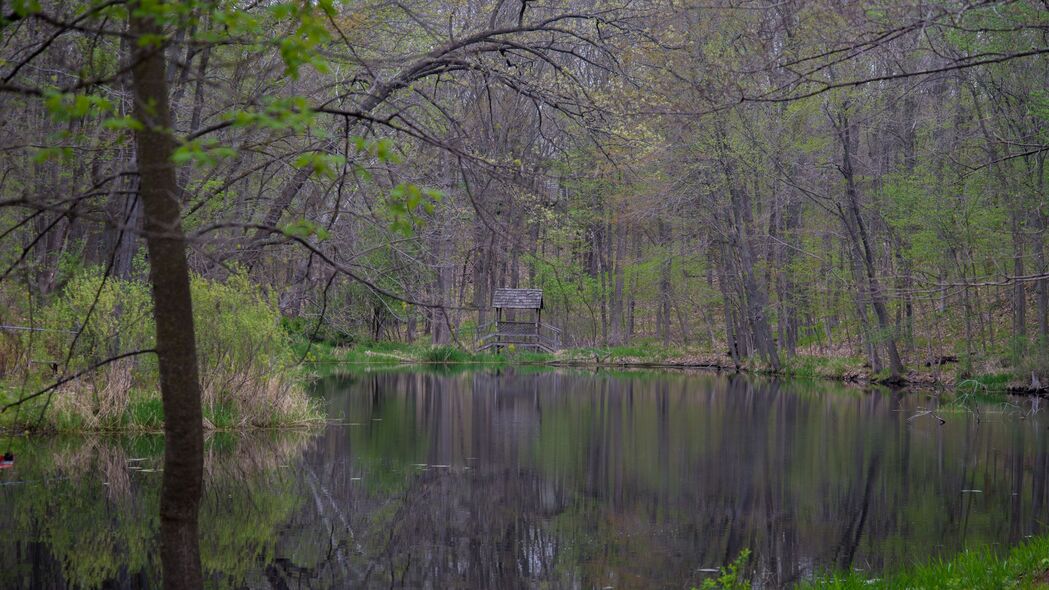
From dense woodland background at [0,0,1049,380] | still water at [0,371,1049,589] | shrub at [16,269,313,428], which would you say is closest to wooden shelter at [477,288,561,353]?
dense woodland background at [0,0,1049,380]

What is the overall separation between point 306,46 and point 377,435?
480 inches

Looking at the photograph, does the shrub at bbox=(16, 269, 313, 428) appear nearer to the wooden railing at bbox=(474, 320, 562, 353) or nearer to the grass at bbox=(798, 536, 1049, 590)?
the grass at bbox=(798, 536, 1049, 590)

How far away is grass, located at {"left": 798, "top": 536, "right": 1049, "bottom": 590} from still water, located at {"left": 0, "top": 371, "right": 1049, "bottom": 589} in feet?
3.84

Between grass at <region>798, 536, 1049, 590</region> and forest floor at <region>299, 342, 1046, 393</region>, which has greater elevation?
forest floor at <region>299, 342, 1046, 393</region>

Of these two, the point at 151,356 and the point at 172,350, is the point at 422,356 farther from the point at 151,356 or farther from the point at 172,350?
the point at 172,350

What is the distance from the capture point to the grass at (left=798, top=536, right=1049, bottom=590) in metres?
5.73

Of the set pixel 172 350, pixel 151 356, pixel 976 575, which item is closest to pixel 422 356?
pixel 151 356

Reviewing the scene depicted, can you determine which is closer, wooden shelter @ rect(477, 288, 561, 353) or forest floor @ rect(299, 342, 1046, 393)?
forest floor @ rect(299, 342, 1046, 393)

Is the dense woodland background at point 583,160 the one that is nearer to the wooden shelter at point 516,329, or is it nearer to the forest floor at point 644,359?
the forest floor at point 644,359

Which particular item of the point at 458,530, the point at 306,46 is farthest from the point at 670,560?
the point at 306,46

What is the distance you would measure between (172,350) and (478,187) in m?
3.29

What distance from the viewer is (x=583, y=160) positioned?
52.5ft

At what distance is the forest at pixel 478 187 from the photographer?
389cm

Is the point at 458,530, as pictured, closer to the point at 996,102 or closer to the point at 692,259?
the point at 996,102
